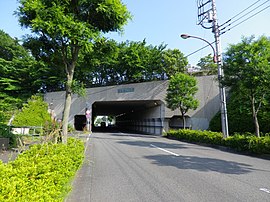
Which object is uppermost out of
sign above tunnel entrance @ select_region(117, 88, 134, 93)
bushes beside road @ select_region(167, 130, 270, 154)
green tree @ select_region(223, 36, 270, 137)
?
sign above tunnel entrance @ select_region(117, 88, 134, 93)

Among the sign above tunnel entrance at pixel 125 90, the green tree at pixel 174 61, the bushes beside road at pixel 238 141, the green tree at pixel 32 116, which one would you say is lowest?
the bushes beside road at pixel 238 141

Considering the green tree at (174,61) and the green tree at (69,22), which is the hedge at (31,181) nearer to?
the green tree at (69,22)

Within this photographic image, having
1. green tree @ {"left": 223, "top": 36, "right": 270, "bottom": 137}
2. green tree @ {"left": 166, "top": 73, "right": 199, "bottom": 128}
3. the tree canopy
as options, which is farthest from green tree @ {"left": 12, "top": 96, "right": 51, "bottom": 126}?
green tree @ {"left": 223, "top": 36, "right": 270, "bottom": 137}

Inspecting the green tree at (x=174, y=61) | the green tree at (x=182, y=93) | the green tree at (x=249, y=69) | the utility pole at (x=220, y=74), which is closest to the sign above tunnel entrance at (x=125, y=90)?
the green tree at (x=174, y=61)

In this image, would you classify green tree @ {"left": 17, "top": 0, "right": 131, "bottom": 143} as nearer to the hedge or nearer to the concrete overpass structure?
the hedge

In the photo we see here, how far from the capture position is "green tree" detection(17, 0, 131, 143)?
721cm

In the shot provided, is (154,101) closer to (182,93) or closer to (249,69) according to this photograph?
(182,93)

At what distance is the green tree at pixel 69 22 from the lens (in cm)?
721

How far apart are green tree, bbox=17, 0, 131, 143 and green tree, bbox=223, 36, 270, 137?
6.30m

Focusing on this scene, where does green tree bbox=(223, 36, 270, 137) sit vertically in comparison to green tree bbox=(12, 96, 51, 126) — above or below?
above

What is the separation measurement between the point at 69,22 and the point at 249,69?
28.2ft

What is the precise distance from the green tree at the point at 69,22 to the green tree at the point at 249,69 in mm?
6304

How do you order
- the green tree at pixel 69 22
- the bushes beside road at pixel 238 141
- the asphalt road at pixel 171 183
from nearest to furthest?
the asphalt road at pixel 171 183 → the green tree at pixel 69 22 → the bushes beside road at pixel 238 141

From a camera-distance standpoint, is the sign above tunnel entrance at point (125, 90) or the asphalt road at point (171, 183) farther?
the sign above tunnel entrance at point (125, 90)
